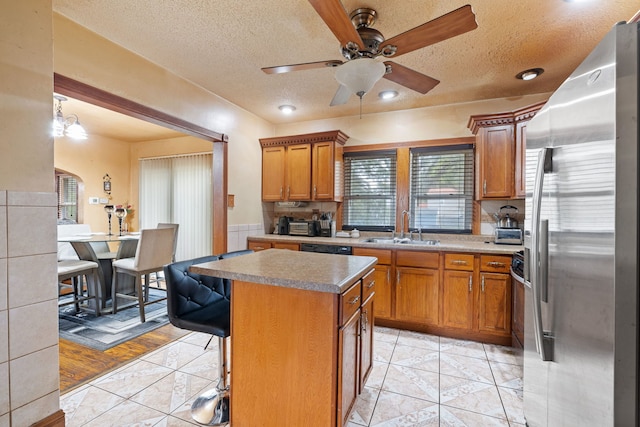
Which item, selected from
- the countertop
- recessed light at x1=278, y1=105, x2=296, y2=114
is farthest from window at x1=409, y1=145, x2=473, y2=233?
recessed light at x1=278, y1=105, x2=296, y2=114

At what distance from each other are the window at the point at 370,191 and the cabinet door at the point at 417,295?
88cm

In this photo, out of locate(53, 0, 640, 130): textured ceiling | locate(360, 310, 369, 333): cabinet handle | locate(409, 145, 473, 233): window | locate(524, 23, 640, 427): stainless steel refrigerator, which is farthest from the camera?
locate(409, 145, 473, 233): window

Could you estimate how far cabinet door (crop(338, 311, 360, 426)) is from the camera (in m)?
1.38

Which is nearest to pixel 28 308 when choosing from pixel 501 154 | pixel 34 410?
pixel 34 410

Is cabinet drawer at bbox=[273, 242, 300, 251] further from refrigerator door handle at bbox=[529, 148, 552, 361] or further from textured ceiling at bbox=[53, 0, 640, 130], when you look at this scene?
refrigerator door handle at bbox=[529, 148, 552, 361]

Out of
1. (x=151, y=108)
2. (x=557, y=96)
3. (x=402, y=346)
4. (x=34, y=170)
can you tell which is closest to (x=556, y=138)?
(x=557, y=96)

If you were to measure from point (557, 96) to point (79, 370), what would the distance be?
346 centimetres

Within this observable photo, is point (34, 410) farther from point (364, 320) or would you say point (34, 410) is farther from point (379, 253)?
point (379, 253)

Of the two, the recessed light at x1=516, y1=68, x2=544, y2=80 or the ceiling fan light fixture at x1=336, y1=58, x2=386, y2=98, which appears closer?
the ceiling fan light fixture at x1=336, y1=58, x2=386, y2=98

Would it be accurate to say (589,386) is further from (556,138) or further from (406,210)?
(406,210)

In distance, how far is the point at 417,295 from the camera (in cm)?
300

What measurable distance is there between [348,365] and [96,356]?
2302mm

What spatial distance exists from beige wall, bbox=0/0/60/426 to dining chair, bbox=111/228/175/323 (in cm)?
170

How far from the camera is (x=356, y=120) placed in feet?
13.0
